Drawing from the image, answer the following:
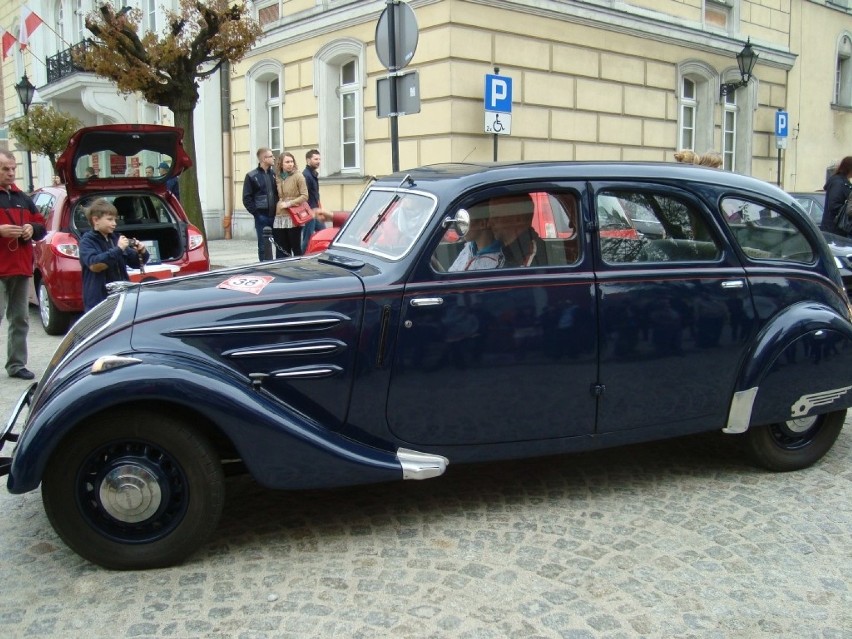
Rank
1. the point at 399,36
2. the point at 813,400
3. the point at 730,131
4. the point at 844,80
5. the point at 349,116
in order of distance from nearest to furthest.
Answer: the point at 813,400
the point at 399,36
the point at 349,116
the point at 730,131
the point at 844,80

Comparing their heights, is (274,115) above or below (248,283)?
above

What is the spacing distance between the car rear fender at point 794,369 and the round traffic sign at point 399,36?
4.69 m

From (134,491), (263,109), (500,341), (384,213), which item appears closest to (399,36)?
(384,213)

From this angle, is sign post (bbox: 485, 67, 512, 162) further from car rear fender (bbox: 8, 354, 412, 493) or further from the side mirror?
car rear fender (bbox: 8, 354, 412, 493)

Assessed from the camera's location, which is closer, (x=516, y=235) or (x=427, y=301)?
(x=427, y=301)

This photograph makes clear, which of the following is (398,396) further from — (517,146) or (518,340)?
(517,146)

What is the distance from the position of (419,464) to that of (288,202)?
7.58m

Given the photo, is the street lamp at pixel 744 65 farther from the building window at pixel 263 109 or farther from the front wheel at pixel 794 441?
the front wheel at pixel 794 441

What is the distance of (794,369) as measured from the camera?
428 centimetres

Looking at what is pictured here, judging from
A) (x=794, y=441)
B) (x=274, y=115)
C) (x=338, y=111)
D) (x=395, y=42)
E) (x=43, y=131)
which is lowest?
(x=794, y=441)

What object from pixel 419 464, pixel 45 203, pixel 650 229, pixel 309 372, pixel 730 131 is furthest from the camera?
pixel 730 131

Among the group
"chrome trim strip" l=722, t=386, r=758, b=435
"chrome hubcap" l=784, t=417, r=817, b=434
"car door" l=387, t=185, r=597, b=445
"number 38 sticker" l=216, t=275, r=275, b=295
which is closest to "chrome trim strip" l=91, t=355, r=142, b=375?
"number 38 sticker" l=216, t=275, r=275, b=295

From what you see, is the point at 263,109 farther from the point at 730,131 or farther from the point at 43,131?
the point at 730,131

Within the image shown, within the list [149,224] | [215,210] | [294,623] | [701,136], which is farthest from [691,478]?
[215,210]
